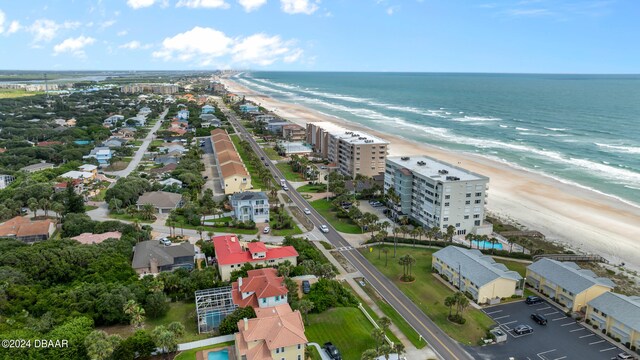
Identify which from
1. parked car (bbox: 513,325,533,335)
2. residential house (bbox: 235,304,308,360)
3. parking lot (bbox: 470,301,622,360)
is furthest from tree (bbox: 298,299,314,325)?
parked car (bbox: 513,325,533,335)

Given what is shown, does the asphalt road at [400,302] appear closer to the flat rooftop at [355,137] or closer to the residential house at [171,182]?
the residential house at [171,182]

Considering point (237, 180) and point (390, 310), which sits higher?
point (237, 180)

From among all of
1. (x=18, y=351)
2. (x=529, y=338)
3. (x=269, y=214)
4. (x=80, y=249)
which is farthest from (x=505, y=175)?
(x=18, y=351)

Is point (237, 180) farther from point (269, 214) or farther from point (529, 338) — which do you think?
point (529, 338)

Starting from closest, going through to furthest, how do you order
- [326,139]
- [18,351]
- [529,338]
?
1. [18,351]
2. [529,338]
3. [326,139]

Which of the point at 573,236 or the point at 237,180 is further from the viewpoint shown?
the point at 237,180

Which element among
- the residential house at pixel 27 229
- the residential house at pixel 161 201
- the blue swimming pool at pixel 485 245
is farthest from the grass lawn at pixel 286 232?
the residential house at pixel 27 229
